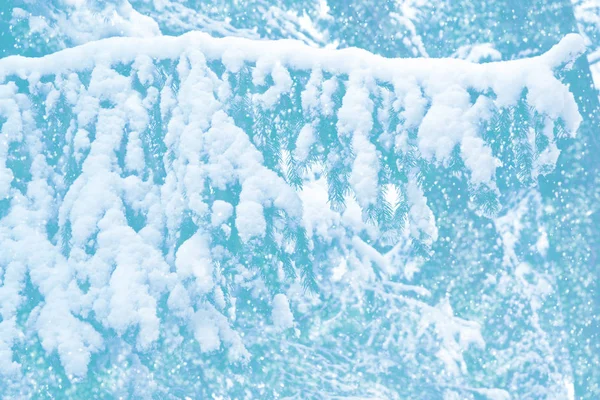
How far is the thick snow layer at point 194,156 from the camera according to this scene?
2.78 m

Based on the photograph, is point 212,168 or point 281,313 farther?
point 281,313

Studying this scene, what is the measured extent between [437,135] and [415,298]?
443 centimetres

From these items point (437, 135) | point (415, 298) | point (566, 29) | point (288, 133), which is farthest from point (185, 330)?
point (415, 298)

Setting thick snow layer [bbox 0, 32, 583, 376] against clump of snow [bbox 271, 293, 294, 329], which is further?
clump of snow [bbox 271, 293, 294, 329]

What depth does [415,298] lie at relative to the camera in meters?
6.83

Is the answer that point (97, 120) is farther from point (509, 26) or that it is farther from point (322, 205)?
point (509, 26)

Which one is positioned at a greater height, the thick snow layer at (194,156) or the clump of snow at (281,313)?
the thick snow layer at (194,156)

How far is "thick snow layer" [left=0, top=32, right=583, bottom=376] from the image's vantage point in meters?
2.78

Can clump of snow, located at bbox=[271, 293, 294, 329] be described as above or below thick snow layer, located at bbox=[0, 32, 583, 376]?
below

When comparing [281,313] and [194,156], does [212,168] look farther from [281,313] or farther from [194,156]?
[281,313]

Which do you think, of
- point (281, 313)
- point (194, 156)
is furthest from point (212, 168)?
point (281, 313)

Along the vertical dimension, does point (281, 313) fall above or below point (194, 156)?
below

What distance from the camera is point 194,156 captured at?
114 inches

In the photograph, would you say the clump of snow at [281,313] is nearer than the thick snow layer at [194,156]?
No
